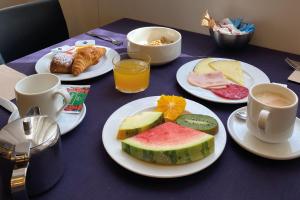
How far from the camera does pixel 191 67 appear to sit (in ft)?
3.39

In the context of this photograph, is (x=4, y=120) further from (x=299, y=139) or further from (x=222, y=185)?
(x=299, y=139)

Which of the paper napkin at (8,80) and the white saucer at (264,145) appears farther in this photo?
the paper napkin at (8,80)

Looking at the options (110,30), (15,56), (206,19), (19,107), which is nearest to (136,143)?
(19,107)

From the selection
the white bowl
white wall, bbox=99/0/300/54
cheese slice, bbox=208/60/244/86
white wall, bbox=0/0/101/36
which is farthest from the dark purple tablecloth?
white wall, bbox=0/0/101/36

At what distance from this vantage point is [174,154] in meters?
0.63

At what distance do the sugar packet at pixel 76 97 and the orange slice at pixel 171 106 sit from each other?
0.68 feet

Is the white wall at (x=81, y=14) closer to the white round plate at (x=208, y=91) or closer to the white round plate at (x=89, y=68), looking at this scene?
the white round plate at (x=89, y=68)

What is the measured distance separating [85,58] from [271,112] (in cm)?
59

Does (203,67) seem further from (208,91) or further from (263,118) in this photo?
(263,118)

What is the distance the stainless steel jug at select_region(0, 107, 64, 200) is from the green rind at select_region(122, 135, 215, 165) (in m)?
0.15

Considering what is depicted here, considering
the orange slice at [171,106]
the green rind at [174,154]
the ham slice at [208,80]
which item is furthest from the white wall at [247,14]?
the green rind at [174,154]

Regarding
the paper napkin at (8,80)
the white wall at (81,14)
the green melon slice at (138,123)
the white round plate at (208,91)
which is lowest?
the white wall at (81,14)

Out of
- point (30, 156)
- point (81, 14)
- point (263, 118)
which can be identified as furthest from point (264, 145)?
point (81, 14)

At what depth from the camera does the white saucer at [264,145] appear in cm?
67
